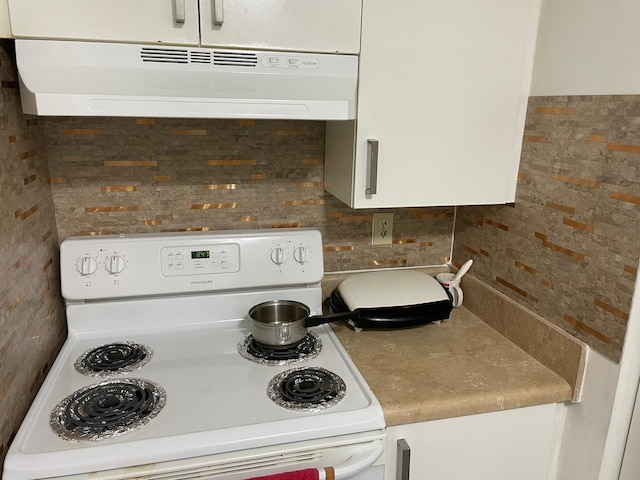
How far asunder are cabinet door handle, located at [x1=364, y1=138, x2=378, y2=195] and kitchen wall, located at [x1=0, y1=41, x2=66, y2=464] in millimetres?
817

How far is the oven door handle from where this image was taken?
1.00 metres

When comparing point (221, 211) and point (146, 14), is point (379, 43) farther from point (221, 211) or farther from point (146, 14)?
point (221, 211)

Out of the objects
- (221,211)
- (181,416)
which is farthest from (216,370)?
(221,211)

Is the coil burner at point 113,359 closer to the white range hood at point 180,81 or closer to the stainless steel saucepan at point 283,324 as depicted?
the stainless steel saucepan at point 283,324

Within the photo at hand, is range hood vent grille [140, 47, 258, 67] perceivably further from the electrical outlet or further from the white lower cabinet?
the white lower cabinet

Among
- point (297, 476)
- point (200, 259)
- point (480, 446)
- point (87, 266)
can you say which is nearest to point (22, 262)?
point (87, 266)

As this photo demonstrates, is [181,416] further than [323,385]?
No

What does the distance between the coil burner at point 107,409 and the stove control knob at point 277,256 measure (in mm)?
474

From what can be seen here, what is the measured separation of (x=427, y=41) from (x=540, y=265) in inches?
25.1

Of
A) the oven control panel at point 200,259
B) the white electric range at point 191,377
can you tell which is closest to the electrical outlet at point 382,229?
the white electric range at point 191,377

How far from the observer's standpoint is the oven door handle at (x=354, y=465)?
100cm

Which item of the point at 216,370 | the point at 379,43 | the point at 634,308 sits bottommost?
the point at 216,370

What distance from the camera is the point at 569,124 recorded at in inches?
46.3

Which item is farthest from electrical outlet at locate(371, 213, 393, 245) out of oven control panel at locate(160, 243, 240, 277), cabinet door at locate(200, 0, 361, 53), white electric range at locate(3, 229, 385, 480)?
cabinet door at locate(200, 0, 361, 53)
